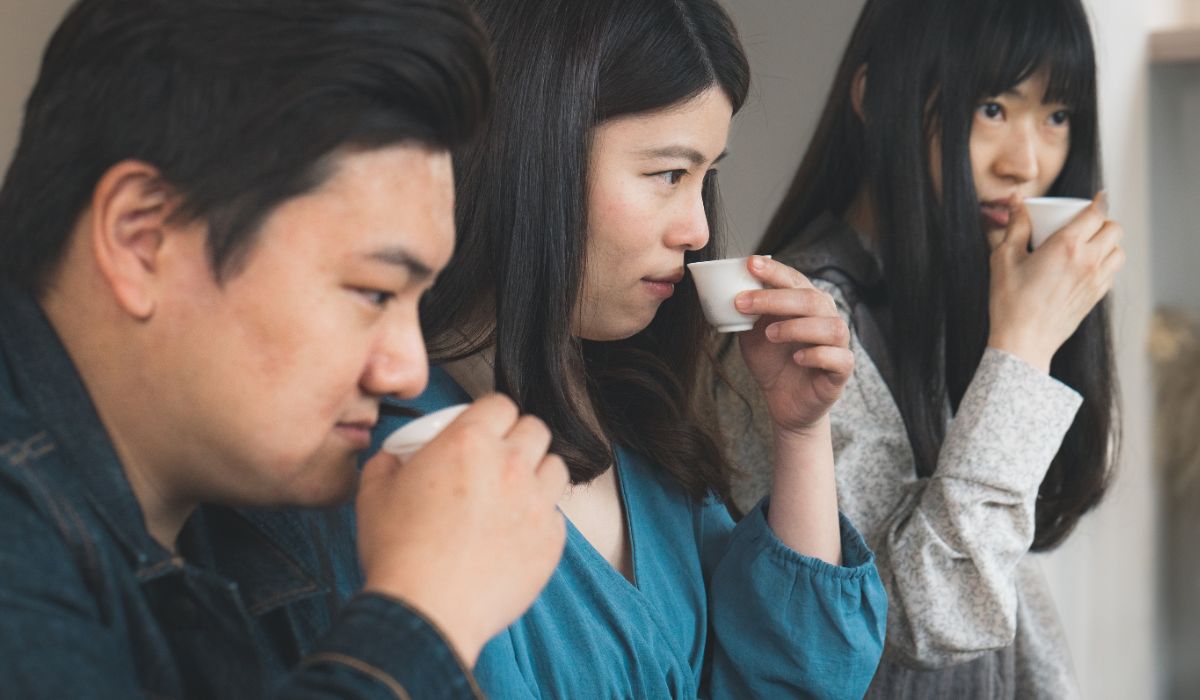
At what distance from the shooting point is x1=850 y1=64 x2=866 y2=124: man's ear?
1816 mm

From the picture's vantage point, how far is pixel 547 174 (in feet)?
3.99

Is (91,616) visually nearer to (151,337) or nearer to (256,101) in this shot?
(151,337)

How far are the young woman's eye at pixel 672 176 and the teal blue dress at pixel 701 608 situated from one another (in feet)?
0.95

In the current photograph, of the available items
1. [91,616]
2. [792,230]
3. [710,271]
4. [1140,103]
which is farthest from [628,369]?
[1140,103]

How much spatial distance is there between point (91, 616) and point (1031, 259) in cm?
137

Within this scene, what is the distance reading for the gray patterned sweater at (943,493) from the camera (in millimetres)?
1547

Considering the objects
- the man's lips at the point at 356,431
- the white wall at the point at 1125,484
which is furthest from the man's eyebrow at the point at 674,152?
the white wall at the point at 1125,484

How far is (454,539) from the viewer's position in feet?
2.53

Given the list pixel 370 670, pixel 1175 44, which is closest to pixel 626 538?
pixel 370 670

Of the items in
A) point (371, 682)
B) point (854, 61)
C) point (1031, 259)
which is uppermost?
point (854, 61)

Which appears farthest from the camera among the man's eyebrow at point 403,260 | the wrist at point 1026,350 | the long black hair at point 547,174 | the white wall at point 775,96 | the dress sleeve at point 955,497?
the white wall at point 775,96

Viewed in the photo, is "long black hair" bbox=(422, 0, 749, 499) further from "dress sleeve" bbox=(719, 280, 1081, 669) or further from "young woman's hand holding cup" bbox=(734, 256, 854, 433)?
"dress sleeve" bbox=(719, 280, 1081, 669)

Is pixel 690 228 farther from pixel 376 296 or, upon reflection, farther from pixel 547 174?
pixel 376 296

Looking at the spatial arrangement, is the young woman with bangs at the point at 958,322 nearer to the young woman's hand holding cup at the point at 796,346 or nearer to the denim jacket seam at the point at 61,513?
the young woman's hand holding cup at the point at 796,346
